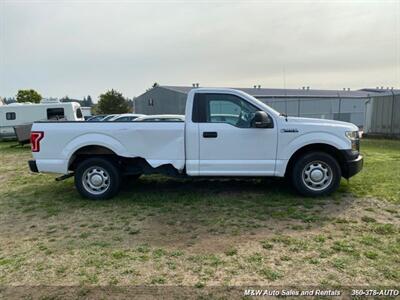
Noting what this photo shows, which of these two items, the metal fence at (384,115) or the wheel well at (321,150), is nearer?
the wheel well at (321,150)

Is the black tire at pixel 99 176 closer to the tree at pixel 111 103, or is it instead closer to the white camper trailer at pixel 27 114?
the white camper trailer at pixel 27 114

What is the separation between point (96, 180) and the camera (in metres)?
6.26

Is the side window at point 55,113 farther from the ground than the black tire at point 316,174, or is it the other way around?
the side window at point 55,113

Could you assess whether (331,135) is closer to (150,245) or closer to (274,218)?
(274,218)

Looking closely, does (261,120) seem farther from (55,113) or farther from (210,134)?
(55,113)

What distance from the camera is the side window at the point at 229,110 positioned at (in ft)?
19.4

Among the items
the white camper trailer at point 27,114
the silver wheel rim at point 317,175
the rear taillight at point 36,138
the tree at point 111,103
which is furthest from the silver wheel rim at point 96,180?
the tree at point 111,103

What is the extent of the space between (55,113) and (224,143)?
61.4 feet

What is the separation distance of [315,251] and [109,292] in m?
2.27

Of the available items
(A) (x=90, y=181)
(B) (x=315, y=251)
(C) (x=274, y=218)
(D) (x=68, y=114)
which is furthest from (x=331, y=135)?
(D) (x=68, y=114)

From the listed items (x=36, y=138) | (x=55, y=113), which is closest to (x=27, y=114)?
(x=55, y=113)

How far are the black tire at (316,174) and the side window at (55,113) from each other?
18.7 metres

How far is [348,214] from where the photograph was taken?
5.12 metres

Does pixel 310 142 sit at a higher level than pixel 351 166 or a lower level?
higher
